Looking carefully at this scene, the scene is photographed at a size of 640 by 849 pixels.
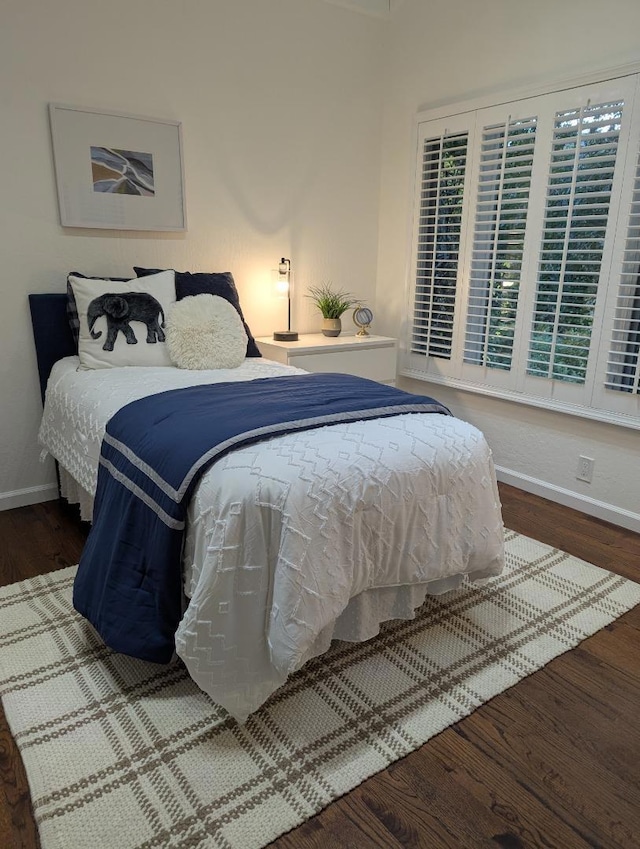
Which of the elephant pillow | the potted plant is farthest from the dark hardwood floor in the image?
the potted plant

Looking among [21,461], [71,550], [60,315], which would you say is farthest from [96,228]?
[71,550]

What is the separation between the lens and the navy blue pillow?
120 inches

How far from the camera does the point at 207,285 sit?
3.14 meters

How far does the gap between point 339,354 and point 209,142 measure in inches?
54.9

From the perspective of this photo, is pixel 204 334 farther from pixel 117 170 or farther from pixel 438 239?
pixel 438 239

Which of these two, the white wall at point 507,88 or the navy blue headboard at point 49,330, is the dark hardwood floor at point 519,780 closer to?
the white wall at point 507,88

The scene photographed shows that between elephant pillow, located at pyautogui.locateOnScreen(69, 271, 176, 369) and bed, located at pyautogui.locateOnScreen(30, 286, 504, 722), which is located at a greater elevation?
elephant pillow, located at pyautogui.locateOnScreen(69, 271, 176, 369)

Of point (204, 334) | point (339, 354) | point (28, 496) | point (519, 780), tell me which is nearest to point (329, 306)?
point (339, 354)

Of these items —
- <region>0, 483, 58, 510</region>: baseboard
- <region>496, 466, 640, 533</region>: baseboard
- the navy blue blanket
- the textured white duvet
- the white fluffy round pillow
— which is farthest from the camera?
<region>0, 483, 58, 510</region>: baseboard

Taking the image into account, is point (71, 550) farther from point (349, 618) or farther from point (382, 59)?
point (382, 59)

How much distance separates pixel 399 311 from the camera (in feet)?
13.4

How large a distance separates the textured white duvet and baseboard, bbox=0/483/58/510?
1754 millimetres

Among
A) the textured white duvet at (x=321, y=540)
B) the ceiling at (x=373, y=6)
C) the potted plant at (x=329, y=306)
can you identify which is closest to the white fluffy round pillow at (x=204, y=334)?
the potted plant at (x=329, y=306)

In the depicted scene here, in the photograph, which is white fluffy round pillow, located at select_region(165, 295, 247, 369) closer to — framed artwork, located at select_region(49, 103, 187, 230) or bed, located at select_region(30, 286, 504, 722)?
framed artwork, located at select_region(49, 103, 187, 230)
